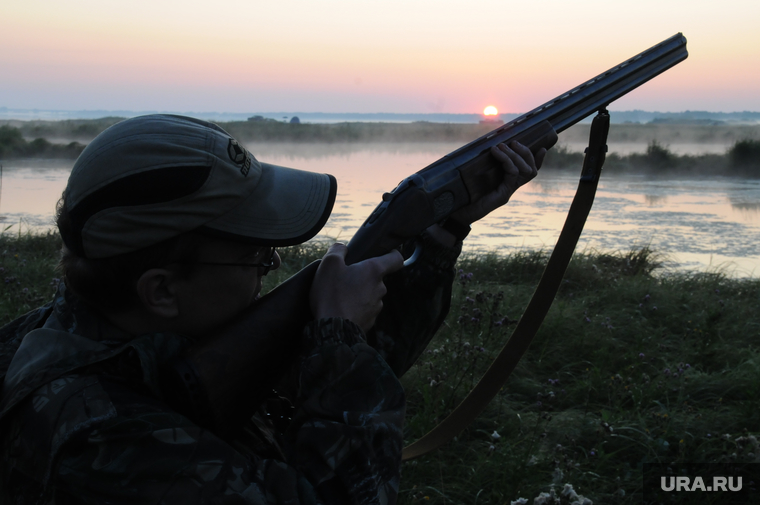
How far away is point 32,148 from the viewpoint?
59.5 ft

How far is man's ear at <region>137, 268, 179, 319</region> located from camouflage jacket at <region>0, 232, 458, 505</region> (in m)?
0.07

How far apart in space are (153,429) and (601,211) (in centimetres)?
1119

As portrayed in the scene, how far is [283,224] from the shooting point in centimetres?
155

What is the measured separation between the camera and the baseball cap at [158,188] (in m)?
1.33

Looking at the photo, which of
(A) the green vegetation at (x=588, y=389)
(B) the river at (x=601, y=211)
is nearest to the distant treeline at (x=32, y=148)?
(B) the river at (x=601, y=211)

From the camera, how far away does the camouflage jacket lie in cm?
118

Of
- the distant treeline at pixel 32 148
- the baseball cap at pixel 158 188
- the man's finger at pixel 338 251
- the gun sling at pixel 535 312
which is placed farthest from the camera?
the distant treeline at pixel 32 148

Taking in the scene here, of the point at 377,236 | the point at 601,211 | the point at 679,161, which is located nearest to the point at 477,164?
the point at 377,236

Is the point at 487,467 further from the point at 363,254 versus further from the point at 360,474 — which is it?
the point at 360,474

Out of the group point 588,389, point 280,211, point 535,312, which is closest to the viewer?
point 280,211

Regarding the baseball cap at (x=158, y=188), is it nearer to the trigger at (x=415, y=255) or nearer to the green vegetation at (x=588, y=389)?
the trigger at (x=415, y=255)

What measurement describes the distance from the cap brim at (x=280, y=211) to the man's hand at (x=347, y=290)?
0.47ft

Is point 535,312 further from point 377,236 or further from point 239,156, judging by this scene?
point 239,156

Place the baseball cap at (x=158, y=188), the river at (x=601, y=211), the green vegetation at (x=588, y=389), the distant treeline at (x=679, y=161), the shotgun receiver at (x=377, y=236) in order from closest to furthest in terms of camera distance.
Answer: the baseball cap at (x=158, y=188) < the shotgun receiver at (x=377, y=236) < the green vegetation at (x=588, y=389) < the river at (x=601, y=211) < the distant treeline at (x=679, y=161)
